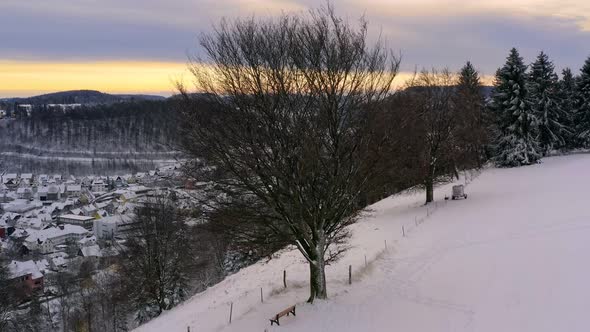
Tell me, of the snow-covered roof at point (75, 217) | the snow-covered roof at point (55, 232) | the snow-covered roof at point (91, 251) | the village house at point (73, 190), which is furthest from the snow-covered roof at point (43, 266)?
the village house at point (73, 190)

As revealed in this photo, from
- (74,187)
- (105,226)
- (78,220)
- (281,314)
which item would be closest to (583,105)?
(281,314)

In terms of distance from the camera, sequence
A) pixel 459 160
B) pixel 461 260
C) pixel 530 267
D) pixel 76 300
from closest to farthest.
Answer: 1. pixel 530 267
2. pixel 461 260
3. pixel 459 160
4. pixel 76 300

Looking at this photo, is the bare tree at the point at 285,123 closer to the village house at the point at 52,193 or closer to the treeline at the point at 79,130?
the village house at the point at 52,193

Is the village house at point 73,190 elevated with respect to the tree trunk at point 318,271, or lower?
lower

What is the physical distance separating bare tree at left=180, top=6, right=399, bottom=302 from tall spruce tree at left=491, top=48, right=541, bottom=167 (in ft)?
116

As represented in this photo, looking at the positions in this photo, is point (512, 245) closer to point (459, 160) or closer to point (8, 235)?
point (459, 160)

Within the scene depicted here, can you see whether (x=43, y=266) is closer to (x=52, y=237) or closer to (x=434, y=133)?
(x=52, y=237)

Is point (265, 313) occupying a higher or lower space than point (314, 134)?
lower

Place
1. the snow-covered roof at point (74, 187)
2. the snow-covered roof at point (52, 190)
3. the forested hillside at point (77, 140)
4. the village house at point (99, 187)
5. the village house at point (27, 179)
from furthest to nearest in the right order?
the forested hillside at point (77, 140) → the village house at point (27, 179) → the village house at point (99, 187) → the snow-covered roof at point (74, 187) → the snow-covered roof at point (52, 190)

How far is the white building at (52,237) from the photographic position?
87.1 m

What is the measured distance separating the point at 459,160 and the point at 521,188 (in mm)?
4710

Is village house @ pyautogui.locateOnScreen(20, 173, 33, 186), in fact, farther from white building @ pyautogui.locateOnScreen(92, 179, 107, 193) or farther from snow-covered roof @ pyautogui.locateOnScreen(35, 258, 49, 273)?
snow-covered roof @ pyautogui.locateOnScreen(35, 258, 49, 273)

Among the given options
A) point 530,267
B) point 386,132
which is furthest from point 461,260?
point 386,132

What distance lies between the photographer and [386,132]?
13352 millimetres
